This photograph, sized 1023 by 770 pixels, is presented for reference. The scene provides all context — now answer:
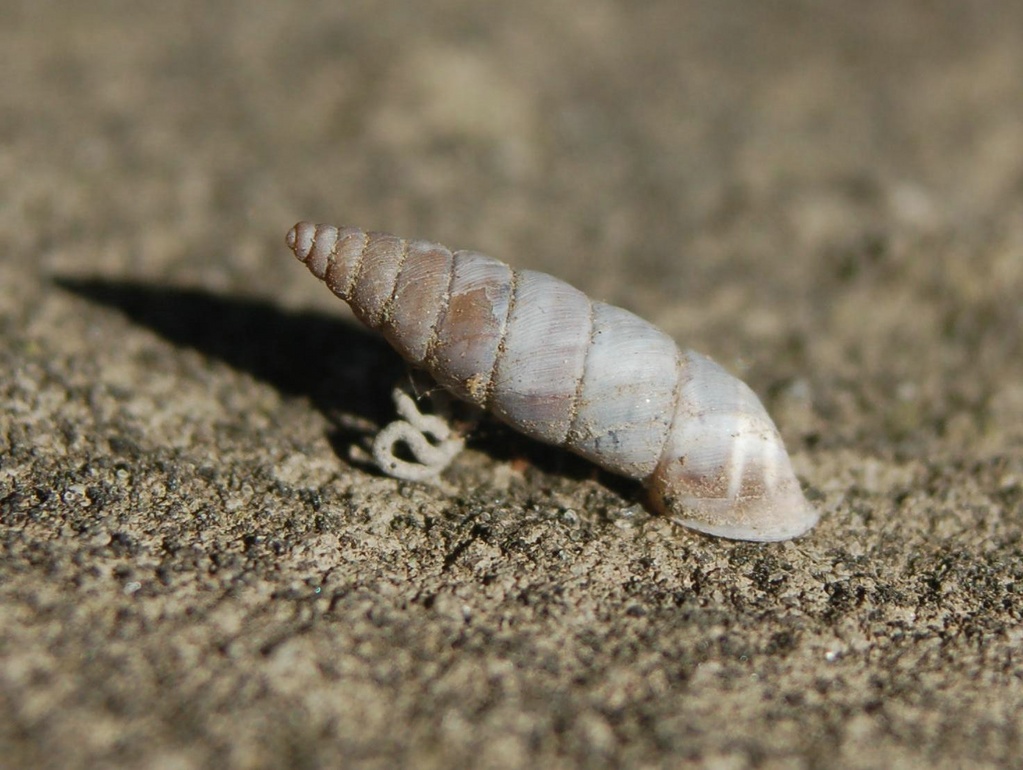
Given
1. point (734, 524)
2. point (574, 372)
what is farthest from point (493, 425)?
point (734, 524)

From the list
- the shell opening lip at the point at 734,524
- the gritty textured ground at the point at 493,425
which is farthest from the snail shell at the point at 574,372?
the gritty textured ground at the point at 493,425

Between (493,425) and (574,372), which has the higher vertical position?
(574,372)

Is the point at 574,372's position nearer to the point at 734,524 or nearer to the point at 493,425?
the point at 493,425

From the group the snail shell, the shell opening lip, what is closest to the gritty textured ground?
the shell opening lip

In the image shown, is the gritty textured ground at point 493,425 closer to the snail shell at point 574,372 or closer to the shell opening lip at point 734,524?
the shell opening lip at point 734,524

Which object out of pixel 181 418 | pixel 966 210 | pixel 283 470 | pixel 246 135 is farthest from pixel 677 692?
pixel 246 135

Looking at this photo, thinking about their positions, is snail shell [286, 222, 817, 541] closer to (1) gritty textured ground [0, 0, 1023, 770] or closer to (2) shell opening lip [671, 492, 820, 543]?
(2) shell opening lip [671, 492, 820, 543]

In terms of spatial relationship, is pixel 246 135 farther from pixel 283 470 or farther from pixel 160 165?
pixel 283 470
